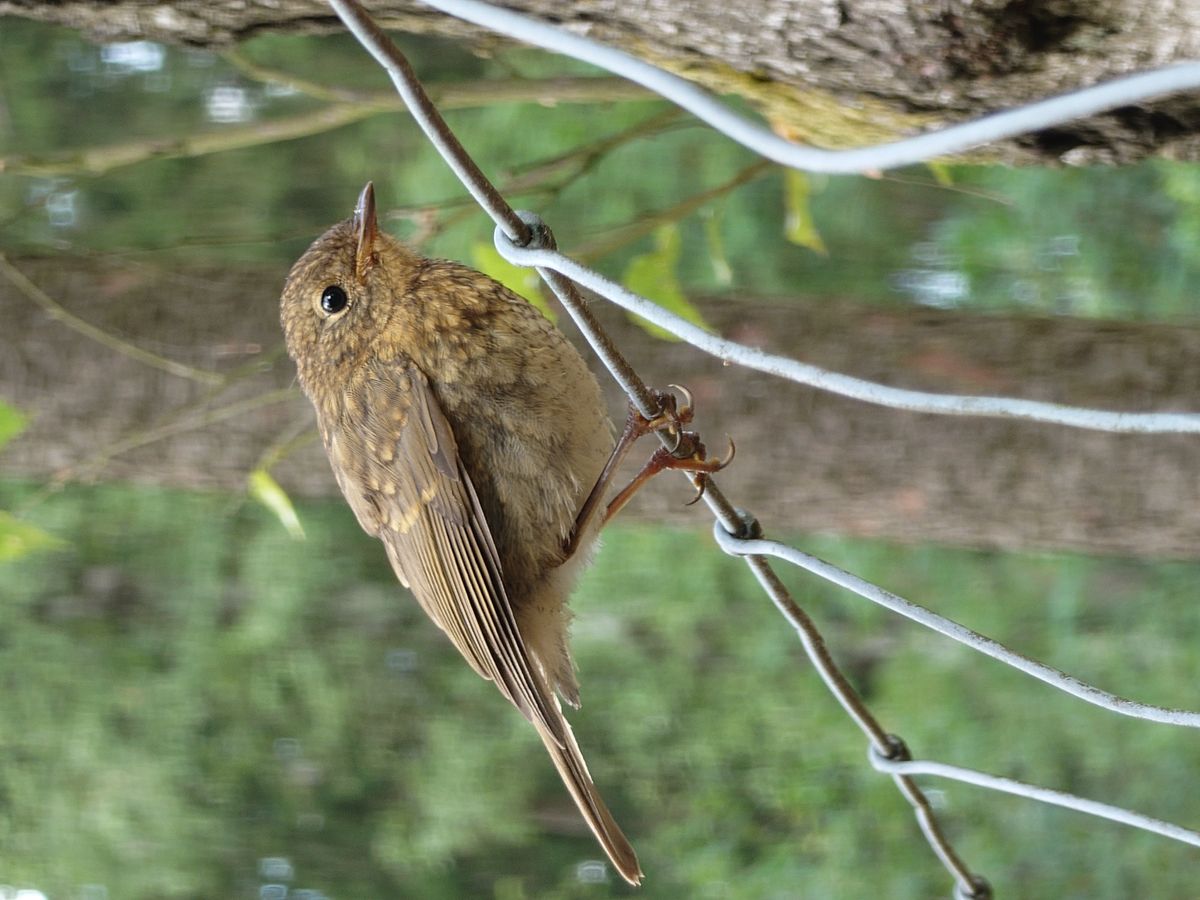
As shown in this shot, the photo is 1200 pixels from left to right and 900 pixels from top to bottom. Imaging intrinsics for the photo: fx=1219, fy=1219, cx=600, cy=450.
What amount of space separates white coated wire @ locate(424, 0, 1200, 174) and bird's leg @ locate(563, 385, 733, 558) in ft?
1.32

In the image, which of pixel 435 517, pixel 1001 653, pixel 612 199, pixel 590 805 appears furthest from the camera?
pixel 612 199

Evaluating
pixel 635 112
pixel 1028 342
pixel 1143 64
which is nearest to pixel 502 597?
pixel 1143 64

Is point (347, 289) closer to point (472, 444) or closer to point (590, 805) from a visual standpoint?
point (472, 444)

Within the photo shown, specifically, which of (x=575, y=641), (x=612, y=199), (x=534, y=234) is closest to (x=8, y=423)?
(x=534, y=234)

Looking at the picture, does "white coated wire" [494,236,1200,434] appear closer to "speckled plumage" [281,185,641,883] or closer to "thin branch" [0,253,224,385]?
"speckled plumage" [281,185,641,883]

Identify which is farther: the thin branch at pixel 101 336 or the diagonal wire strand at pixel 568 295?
the thin branch at pixel 101 336

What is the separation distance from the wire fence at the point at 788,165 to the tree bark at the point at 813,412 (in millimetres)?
803

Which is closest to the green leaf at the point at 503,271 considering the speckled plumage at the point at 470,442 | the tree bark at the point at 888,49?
the speckled plumage at the point at 470,442

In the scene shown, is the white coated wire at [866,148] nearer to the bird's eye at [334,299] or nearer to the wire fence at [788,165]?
the wire fence at [788,165]

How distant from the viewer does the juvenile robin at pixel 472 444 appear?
146 centimetres

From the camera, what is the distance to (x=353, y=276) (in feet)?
5.16

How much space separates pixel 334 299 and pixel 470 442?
10.7 inches

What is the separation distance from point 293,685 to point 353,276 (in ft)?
6.88

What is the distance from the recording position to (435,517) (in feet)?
4.94
